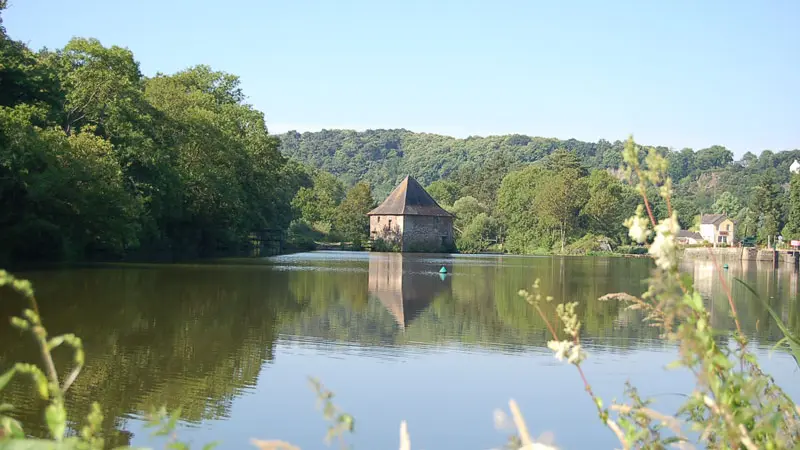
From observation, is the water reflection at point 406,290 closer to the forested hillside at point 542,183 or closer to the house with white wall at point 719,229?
the forested hillside at point 542,183

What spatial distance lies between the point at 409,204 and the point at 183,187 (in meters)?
32.8

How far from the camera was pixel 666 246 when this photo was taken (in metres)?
2.10

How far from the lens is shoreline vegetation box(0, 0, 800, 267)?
95.9 feet

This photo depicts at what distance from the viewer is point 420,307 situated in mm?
20844

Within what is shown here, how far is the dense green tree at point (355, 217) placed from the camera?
7800 cm

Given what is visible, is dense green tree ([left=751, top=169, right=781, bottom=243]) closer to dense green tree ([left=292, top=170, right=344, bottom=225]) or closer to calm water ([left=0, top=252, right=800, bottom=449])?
dense green tree ([left=292, top=170, right=344, bottom=225])

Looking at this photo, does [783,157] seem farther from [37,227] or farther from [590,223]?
[37,227]

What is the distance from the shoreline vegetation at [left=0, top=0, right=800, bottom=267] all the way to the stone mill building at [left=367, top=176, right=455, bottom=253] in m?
2.76

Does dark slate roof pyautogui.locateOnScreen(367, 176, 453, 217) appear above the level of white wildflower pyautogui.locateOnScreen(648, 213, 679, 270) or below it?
above

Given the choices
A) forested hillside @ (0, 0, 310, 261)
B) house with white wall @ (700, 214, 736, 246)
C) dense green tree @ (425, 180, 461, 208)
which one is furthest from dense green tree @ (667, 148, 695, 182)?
forested hillside @ (0, 0, 310, 261)

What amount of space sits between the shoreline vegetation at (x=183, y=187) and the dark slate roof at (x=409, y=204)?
12.8 feet

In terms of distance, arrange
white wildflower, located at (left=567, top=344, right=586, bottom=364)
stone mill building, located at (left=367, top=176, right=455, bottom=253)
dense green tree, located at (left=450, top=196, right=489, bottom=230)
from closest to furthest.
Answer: white wildflower, located at (left=567, top=344, right=586, bottom=364) → stone mill building, located at (left=367, top=176, right=455, bottom=253) → dense green tree, located at (left=450, top=196, right=489, bottom=230)

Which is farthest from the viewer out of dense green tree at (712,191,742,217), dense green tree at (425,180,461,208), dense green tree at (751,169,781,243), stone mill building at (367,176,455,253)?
dense green tree at (712,191,742,217)

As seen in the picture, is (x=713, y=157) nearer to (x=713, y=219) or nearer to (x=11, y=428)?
(x=713, y=219)
